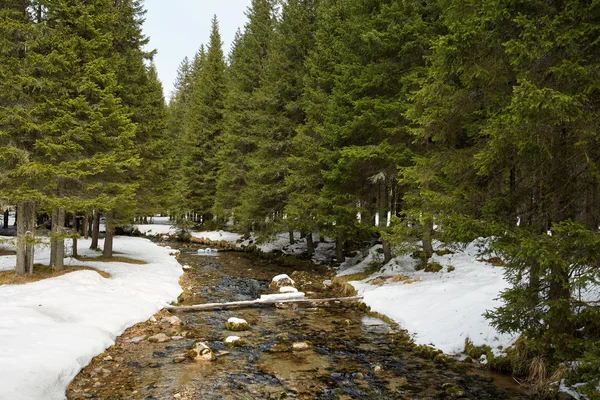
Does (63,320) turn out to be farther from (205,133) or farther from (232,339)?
(205,133)

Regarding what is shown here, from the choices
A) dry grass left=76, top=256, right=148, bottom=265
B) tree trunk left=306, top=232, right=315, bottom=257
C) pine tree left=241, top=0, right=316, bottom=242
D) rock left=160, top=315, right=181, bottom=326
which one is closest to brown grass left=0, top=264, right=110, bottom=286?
dry grass left=76, top=256, right=148, bottom=265

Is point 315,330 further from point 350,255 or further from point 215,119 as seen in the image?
point 215,119

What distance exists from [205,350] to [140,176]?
12347 millimetres

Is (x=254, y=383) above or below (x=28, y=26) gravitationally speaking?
below

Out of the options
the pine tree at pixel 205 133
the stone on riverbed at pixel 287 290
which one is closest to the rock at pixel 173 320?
the stone on riverbed at pixel 287 290

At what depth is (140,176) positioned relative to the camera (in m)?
18.6

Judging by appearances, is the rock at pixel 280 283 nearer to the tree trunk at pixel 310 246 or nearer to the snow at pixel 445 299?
the snow at pixel 445 299

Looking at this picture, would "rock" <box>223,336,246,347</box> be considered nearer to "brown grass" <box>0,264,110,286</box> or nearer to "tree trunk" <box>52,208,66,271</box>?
"brown grass" <box>0,264,110,286</box>

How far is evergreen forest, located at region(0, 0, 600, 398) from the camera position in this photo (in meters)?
6.13

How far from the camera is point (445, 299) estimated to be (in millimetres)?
11141

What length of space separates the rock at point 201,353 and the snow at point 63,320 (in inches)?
80.3

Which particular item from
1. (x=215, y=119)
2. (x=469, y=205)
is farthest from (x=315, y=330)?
(x=215, y=119)

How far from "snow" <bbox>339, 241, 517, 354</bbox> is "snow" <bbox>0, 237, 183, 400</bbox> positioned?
7.59 meters

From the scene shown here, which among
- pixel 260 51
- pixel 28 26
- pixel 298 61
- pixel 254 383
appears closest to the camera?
pixel 254 383
